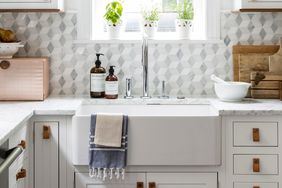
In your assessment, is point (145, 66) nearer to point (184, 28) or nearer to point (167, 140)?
point (184, 28)

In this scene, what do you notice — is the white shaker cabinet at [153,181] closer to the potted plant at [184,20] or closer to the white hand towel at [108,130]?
the white hand towel at [108,130]

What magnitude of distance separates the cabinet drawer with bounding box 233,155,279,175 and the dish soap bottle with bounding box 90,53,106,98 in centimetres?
98

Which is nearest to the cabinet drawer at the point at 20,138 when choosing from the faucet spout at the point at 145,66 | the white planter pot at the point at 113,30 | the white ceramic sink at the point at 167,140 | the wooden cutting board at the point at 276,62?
the white ceramic sink at the point at 167,140

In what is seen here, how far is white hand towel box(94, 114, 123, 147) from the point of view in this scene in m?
3.01

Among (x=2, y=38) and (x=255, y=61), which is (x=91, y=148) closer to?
(x=2, y=38)

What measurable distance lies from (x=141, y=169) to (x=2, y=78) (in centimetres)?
103

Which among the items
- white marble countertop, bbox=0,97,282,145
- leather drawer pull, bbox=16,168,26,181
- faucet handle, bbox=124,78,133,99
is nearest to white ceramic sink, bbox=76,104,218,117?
white marble countertop, bbox=0,97,282,145

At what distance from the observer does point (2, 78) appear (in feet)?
11.2

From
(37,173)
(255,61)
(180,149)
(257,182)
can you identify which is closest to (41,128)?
(37,173)

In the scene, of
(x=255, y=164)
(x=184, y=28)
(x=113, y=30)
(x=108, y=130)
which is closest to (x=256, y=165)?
(x=255, y=164)

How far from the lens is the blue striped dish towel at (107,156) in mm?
3016

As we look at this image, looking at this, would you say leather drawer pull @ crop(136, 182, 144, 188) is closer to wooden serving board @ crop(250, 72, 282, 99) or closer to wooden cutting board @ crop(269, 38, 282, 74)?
wooden serving board @ crop(250, 72, 282, 99)

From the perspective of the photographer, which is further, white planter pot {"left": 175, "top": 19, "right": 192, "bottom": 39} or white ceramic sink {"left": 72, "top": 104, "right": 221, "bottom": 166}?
white planter pot {"left": 175, "top": 19, "right": 192, "bottom": 39}

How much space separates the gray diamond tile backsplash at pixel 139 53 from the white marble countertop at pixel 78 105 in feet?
0.70
